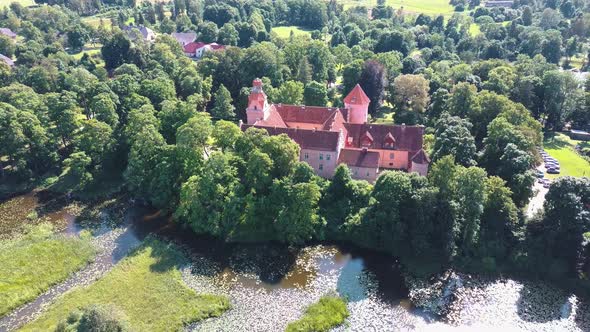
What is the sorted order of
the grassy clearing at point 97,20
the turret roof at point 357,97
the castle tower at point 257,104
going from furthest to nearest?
1. the grassy clearing at point 97,20
2. the turret roof at point 357,97
3. the castle tower at point 257,104

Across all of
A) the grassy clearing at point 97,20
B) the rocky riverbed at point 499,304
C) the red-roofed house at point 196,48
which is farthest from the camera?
the grassy clearing at point 97,20

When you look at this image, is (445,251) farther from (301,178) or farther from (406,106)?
(406,106)

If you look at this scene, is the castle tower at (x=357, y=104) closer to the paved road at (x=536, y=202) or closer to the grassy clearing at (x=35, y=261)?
the paved road at (x=536, y=202)

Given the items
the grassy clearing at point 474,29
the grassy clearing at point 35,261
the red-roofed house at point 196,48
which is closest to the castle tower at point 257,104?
the grassy clearing at point 35,261

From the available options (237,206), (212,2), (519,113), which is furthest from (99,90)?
(212,2)

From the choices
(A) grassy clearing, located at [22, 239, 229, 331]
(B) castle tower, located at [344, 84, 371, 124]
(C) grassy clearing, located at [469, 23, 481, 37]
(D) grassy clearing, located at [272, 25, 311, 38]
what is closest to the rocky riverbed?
(A) grassy clearing, located at [22, 239, 229, 331]

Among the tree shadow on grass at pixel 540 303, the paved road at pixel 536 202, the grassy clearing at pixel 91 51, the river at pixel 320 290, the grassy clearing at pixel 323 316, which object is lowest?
the river at pixel 320 290

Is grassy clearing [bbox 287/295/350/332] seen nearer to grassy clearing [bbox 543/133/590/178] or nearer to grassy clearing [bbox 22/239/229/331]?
grassy clearing [bbox 22/239/229/331]
